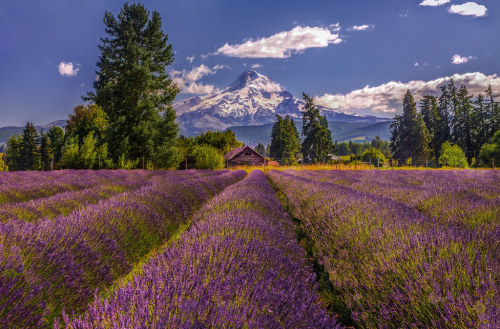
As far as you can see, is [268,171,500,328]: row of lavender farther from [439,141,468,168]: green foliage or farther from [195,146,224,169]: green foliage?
[439,141,468,168]: green foliage

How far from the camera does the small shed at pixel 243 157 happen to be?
2016 inches

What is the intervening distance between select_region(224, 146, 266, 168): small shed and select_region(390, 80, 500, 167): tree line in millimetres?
30716

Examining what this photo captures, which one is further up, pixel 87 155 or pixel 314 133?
pixel 314 133

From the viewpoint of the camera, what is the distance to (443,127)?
60656mm

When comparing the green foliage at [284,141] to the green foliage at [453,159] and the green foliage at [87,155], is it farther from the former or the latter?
the green foliage at [87,155]

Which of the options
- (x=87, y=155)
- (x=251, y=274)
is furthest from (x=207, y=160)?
(x=251, y=274)

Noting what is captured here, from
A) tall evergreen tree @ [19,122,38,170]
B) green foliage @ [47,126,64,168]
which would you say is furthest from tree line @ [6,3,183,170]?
tall evergreen tree @ [19,122,38,170]

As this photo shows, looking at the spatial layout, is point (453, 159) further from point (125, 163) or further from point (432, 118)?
point (125, 163)

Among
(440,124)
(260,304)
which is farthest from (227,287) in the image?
(440,124)

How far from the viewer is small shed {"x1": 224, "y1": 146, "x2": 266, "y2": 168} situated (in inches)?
2016

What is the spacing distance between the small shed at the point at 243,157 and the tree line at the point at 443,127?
101ft

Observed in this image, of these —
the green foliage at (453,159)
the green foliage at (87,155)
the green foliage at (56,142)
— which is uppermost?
the green foliage at (56,142)

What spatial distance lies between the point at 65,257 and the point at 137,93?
24.5 m

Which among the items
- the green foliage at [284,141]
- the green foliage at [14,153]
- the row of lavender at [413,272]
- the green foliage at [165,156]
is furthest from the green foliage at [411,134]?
the green foliage at [14,153]
